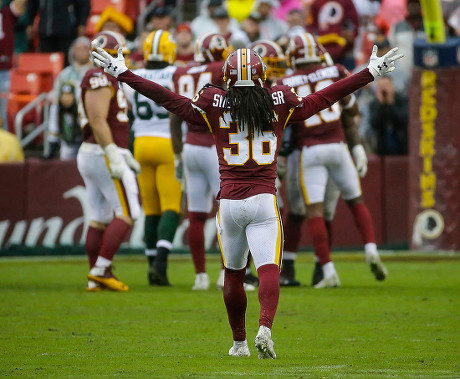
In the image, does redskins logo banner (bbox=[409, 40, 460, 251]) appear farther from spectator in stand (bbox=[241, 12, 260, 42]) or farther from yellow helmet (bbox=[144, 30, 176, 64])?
yellow helmet (bbox=[144, 30, 176, 64])

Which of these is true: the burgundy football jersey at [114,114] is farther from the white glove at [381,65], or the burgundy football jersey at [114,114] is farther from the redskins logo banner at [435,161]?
the redskins logo banner at [435,161]

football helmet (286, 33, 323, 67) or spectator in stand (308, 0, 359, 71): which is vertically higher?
spectator in stand (308, 0, 359, 71)

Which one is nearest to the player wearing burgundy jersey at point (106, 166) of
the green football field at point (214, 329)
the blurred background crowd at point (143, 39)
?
the green football field at point (214, 329)

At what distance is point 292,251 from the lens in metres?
10.1

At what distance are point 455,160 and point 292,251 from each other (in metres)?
4.40

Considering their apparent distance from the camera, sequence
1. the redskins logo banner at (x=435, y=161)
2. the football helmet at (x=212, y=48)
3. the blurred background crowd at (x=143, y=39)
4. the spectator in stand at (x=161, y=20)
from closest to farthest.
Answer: the football helmet at (x=212, y=48) → the redskins logo banner at (x=435, y=161) → the blurred background crowd at (x=143, y=39) → the spectator in stand at (x=161, y=20)

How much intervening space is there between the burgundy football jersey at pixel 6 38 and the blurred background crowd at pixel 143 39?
2 cm

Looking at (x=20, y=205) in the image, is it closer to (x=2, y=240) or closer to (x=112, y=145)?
(x=2, y=240)

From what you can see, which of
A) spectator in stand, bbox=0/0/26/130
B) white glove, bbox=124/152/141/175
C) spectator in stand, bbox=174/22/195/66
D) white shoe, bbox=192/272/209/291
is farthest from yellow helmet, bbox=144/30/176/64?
spectator in stand, bbox=0/0/26/130

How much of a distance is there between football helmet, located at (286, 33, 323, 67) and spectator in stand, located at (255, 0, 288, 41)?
6114mm

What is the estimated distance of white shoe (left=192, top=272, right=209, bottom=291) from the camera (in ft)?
31.7

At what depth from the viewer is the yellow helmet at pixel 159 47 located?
979 cm

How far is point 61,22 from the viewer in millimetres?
15898

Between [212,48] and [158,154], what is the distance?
1.20m
